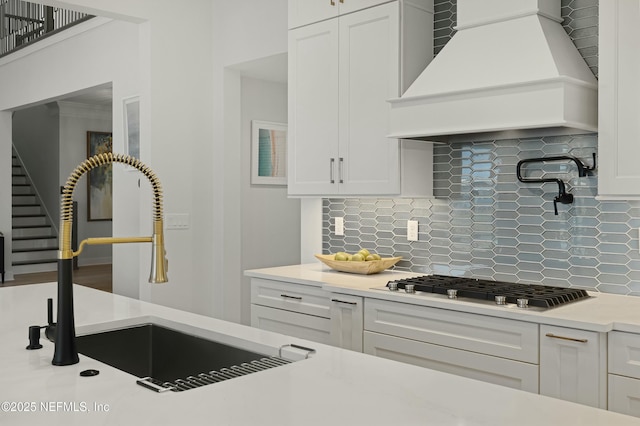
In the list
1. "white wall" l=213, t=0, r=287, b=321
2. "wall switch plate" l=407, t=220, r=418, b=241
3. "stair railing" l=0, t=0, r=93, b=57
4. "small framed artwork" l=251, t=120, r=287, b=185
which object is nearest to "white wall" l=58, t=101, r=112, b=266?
"stair railing" l=0, t=0, r=93, b=57

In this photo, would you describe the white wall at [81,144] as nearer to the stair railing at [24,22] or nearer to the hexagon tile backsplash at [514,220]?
the stair railing at [24,22]

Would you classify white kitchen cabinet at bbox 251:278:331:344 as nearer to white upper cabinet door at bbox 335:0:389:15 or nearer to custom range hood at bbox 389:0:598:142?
custom range hood at bbox 389:0:598:142

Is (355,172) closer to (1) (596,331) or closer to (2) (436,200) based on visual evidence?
(2) (436,200)

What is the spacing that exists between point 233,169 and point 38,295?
245 cm

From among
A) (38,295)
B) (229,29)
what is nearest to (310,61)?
(229,29)

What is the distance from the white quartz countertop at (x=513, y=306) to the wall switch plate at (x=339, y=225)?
0.52 metres

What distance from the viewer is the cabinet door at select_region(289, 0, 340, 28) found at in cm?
368

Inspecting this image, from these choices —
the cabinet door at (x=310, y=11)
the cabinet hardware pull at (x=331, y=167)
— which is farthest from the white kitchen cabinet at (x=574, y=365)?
the cabinet door at (x=310, y=11)

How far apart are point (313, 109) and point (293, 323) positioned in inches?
51.7

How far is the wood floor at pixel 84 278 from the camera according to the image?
8.49 metres

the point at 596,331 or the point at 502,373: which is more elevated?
the point at 596,331

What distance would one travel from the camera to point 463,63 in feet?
9.76

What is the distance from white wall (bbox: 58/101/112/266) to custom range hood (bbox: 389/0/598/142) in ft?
28.6

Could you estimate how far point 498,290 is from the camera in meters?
2.82
